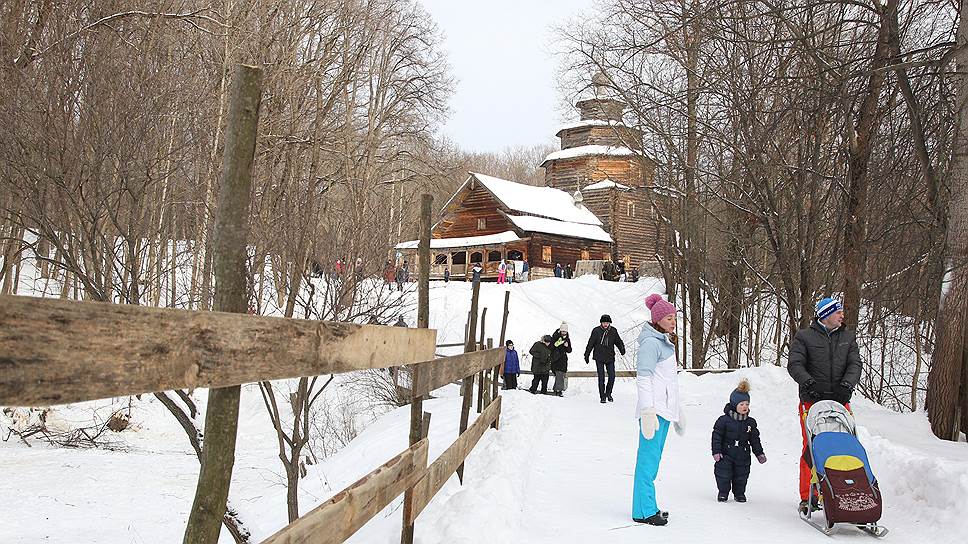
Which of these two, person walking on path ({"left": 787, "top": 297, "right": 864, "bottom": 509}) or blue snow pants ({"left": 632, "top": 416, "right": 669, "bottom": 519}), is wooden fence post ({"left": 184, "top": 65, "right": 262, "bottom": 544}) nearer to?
blue snow pants ({"left": 632, "top": 416, "right": 669, "bottom": 519})

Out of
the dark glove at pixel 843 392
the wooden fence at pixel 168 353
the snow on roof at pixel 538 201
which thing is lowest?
the dark glove at pixel 843 392

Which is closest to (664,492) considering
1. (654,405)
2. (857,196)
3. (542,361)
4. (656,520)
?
(656,520)

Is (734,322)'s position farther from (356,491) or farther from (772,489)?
(356,491)

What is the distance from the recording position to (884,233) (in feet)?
36.5

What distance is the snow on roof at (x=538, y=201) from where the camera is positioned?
45.2 meters

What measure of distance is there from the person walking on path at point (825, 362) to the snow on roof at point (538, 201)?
38.1m

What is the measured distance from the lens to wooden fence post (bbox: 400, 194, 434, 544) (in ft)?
14.2

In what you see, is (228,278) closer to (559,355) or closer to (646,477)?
(646,477)

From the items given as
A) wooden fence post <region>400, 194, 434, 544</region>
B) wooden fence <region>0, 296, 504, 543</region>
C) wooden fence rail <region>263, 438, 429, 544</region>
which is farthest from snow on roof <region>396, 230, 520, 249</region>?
wooden fence <region>0, 296, 504, 543</region>

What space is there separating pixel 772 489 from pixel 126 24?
10180mm

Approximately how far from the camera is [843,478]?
557 centimetres

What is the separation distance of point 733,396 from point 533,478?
2.04 m

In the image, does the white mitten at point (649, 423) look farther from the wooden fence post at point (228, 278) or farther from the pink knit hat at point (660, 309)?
the wooden fence post at point (228, 278)

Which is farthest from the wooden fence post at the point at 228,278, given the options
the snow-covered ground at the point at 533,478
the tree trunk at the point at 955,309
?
the tree trunk at the point at 955,309
